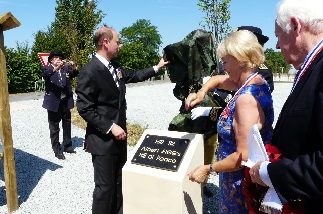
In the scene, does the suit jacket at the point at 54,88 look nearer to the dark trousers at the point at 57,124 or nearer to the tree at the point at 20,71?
the dark trousers at the point at 57,124

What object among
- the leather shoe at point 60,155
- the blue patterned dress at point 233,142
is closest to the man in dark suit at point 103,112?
the blue patterned dress at point 233,142

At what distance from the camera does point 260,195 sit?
1.78 meters

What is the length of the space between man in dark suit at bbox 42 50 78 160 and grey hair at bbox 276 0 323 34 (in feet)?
18.1

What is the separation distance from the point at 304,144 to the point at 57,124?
19.6ft

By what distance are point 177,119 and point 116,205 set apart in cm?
125

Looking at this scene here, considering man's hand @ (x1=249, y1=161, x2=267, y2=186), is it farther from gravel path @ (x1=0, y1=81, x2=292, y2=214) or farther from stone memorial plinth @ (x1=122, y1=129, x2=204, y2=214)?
gravel path @ (x1=0, y1=81, x2=292, y2=214)

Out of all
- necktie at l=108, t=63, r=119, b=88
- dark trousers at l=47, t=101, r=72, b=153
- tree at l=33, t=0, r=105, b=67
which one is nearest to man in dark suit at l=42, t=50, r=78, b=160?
dark trousers at l=47, t=101, r=72, b=153

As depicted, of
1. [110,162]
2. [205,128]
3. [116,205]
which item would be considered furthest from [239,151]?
[116,205]

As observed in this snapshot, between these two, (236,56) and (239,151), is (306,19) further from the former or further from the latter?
(239,151)

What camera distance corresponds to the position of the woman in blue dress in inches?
79.6

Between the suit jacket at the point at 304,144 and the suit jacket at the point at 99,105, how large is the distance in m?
2.03

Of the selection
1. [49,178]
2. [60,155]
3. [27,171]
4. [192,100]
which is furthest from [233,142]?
[60,155]

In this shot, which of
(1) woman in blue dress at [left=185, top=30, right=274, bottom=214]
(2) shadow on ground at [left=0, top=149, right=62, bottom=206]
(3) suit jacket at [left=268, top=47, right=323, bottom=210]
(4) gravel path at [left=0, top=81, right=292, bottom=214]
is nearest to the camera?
(3) suit jacket at [left=268, top=47, right=323, bottom=210]

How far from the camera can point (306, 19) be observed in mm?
1456
